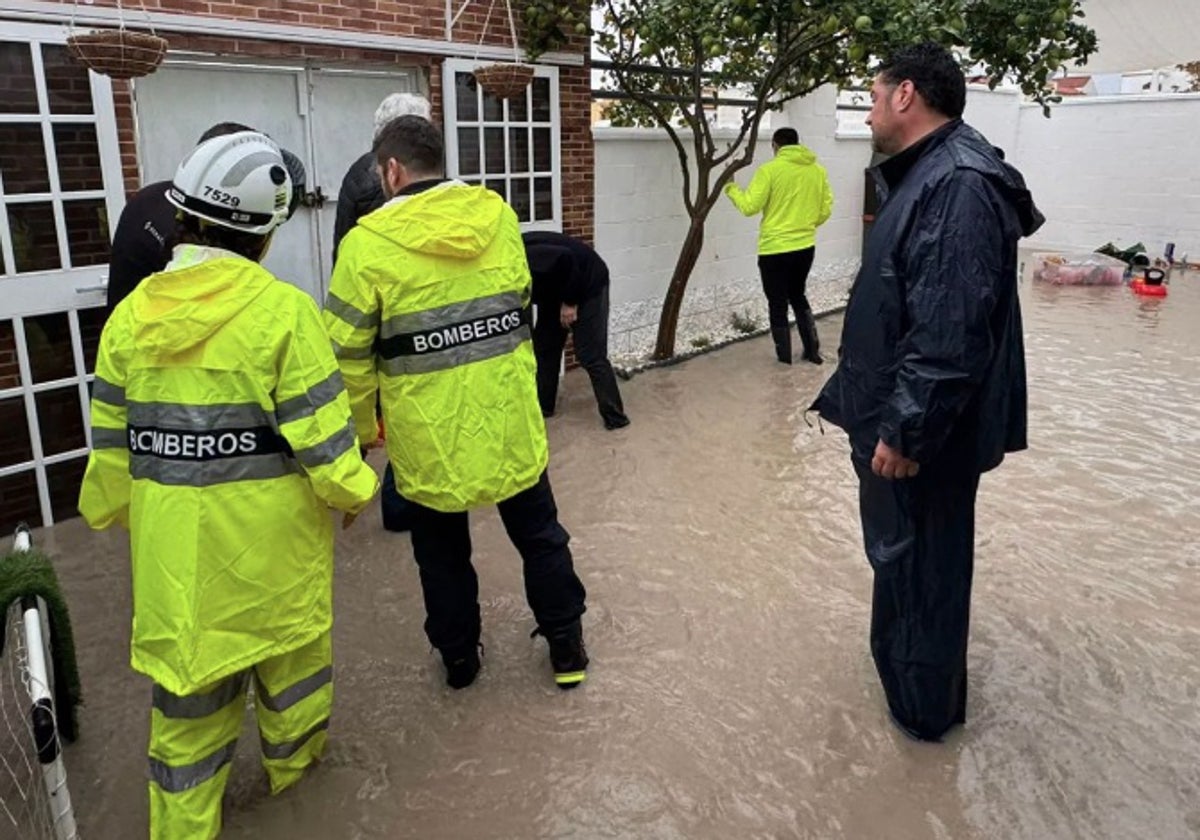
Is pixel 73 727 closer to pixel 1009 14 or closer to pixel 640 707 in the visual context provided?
pixel 640 707

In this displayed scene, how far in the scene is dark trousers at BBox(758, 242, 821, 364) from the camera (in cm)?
697

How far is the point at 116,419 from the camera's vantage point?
7.21ft

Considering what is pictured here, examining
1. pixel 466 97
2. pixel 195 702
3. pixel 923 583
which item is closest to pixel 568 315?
pixel 466 97

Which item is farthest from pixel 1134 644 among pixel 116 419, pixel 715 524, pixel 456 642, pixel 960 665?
pixel 116 419

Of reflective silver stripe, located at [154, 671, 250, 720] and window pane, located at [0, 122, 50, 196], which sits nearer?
reflective silver stripe, located at [154, 671, 250, 720]

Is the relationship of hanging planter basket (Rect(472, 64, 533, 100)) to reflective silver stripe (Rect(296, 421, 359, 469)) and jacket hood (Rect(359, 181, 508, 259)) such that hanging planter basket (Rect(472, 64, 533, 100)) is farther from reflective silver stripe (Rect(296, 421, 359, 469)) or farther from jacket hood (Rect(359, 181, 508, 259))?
reflective silver stripe (Rect(296, 421, 359, 469))

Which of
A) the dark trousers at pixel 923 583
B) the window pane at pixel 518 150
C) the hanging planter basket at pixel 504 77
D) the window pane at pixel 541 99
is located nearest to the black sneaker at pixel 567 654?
the dark trousers at pixel 923 583

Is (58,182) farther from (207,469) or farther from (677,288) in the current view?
(677,288)

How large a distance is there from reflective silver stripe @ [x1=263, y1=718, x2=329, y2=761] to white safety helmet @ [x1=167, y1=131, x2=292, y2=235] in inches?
51.0

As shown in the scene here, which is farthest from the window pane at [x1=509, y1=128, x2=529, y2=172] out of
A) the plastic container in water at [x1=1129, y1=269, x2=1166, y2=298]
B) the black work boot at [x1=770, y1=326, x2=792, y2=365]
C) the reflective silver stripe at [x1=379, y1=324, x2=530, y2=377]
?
the plastic container in water at [x1=1129, y1=269, x2=1166, y2=298]

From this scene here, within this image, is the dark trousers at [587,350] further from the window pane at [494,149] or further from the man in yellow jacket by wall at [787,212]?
the man in yellow jacket by wall at [787,212]

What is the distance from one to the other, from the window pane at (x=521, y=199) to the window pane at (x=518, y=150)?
0.08 m

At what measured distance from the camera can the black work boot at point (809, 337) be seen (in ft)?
23.5

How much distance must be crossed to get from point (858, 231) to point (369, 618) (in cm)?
848
